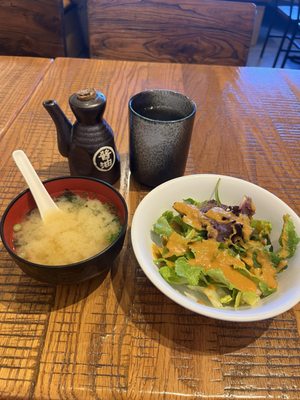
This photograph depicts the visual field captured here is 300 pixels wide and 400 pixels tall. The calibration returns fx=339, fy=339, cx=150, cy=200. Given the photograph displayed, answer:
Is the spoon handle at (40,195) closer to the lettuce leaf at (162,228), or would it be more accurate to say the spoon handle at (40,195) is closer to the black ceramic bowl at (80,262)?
the black ceramic bowl at (80,262)

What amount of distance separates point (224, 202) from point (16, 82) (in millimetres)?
1050

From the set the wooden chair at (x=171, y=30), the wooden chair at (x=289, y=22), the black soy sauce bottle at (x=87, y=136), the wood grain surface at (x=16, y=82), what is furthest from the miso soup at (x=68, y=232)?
the wooden chair at (x=289, y=22)

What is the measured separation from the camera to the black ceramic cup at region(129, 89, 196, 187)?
82 centimetres

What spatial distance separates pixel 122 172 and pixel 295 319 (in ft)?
1.89

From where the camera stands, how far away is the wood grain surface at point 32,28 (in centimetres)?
210

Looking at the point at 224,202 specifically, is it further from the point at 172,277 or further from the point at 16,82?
the point at 16,82

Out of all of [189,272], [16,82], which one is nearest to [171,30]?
[16,82]

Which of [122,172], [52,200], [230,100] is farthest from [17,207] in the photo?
[230,100]

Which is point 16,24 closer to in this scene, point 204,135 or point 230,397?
point 204,135

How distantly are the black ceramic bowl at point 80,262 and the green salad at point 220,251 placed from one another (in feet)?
0.31

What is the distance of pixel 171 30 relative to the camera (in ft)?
5.65

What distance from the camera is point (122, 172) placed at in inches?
38.5

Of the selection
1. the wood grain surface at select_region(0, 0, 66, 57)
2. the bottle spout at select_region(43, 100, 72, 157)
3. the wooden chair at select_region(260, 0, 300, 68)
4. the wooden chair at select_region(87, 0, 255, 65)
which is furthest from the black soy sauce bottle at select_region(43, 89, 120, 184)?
the wooden chair at select_region(260, 0, 300, 68)

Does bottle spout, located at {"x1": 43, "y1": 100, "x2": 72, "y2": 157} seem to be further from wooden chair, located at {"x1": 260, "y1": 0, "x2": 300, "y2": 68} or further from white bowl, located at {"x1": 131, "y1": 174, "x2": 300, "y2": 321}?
wooden chair, located at {"x1": 260, "y1": 0, "x2": 300, "y2": 68}
